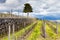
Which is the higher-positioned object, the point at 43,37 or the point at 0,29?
the point at 0,29

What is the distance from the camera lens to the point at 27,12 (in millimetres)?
159125

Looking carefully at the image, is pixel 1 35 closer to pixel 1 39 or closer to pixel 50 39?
pixel 1 39

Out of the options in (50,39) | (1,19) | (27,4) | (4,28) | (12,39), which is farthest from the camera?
(27,4)

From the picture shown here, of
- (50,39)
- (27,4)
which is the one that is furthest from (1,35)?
(27,4)

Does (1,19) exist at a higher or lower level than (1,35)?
higher

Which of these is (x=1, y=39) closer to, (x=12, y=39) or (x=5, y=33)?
(x=12, y=39)

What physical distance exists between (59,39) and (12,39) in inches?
887

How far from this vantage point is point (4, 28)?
204 ft

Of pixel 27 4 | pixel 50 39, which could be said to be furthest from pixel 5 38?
pixel 27 4

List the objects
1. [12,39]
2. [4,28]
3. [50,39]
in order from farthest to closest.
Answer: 1. [50,39]
2. [4,28]
3. [12,39]

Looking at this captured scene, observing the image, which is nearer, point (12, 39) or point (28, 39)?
point (12, 39)

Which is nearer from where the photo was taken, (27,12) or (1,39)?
(1,39)

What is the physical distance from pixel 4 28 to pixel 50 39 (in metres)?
16.0

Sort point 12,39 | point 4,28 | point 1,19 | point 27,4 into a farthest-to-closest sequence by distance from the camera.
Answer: point 27,4 → point 4,28 → point 12,39 → point 1,19
